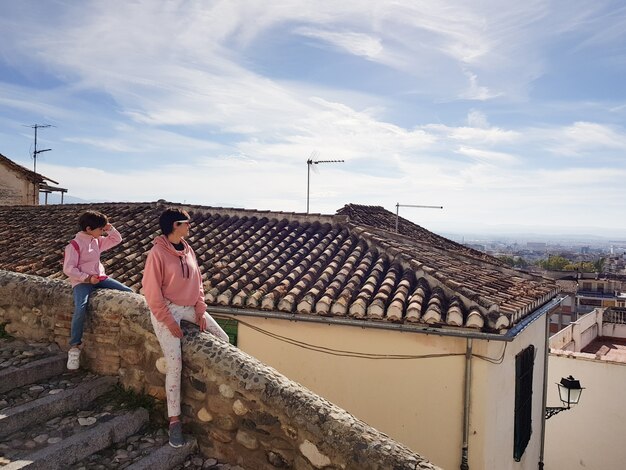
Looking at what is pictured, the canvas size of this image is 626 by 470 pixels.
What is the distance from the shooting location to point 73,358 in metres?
4.31

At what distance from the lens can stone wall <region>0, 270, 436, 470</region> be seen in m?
3.20

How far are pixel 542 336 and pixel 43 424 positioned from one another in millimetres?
9191

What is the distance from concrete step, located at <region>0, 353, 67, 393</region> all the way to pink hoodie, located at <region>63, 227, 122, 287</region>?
0.68 m

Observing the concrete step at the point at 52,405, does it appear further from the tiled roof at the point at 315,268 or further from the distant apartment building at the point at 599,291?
the distant apartment building at the point at 599,291

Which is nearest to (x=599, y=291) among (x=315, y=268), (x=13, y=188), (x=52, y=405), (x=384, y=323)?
(x=315, y=268)

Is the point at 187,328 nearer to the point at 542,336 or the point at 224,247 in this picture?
the point at 224,247

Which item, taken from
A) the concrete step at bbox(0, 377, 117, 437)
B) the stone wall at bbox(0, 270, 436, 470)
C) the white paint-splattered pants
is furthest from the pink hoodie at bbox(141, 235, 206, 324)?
the concrete step at bbox(0, 377, 117, 437)

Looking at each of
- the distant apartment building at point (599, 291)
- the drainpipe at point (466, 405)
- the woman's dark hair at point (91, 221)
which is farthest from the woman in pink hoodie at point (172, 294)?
the distant apartment building at point (599, 291)

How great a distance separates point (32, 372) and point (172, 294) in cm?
146

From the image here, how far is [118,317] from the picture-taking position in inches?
169

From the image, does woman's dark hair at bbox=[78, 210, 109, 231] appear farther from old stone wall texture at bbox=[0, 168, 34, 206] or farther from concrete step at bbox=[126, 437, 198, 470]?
old stone wall texture at bbox=[0, 168, 34, 206]

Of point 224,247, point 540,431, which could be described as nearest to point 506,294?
point 540,431

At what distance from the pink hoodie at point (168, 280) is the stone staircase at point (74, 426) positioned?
0.87 meters

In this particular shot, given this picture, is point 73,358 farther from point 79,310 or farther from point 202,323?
point 202,323
